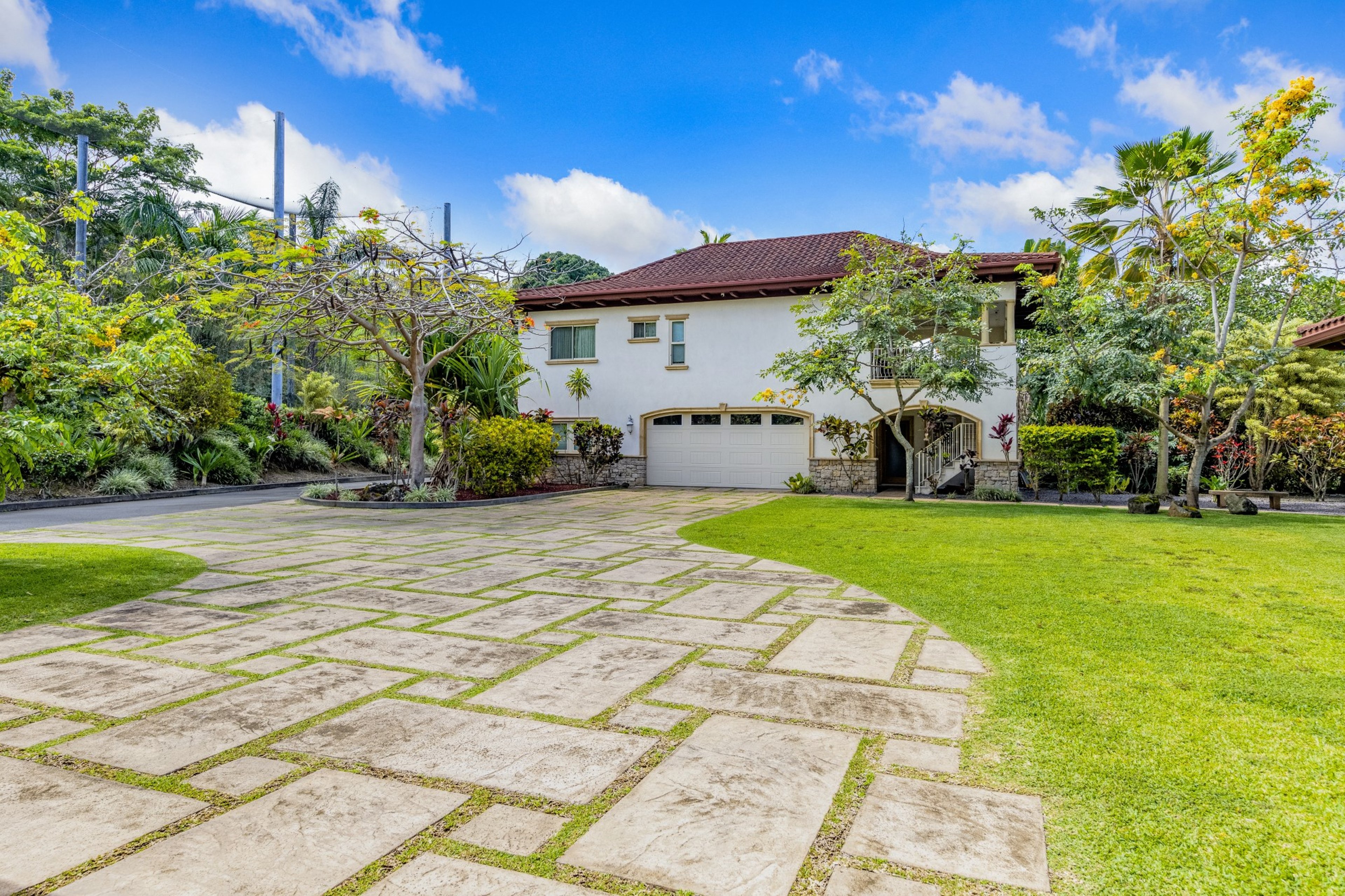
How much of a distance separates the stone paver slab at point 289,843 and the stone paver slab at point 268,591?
3.16 meters

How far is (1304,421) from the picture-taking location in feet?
49.0

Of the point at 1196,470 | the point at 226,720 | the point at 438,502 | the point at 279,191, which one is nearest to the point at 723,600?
the point at 226,720

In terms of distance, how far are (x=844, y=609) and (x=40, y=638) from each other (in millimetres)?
4734

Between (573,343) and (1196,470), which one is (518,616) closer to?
(1196,470)

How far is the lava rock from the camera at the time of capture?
1182 centimetres

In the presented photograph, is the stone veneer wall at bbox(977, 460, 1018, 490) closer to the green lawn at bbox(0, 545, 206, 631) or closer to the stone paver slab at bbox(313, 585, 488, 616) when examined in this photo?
the stone paver slab at bbox(313, 585, 488, 616)

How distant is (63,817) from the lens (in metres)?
2.17

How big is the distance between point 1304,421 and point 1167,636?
577 inches

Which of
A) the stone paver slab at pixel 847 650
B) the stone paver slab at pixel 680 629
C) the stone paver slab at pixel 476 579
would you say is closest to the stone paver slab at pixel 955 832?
the stone paver slab at pixel 847 650

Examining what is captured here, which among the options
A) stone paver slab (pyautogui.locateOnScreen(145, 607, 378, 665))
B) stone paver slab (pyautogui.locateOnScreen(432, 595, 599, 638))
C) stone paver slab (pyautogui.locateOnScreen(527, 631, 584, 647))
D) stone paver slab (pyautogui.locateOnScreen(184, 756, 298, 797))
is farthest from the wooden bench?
stone paver slab (pyautogui.locateOnScreen(184, 756, 298, 797))

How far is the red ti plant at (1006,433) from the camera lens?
→ 1442cm

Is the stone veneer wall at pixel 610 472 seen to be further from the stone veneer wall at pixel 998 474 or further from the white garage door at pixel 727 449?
the stone veneer wall at pixel 998 474

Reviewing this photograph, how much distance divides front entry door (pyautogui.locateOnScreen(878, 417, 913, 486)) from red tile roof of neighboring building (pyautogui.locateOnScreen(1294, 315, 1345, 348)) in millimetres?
7498

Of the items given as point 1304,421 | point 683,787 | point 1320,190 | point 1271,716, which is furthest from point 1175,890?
point 1304,421
